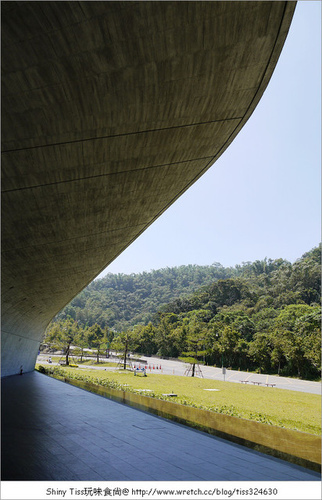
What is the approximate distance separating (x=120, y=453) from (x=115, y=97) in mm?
4451

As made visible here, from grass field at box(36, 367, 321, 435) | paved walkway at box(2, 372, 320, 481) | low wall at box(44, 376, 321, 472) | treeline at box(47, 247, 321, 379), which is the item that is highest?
treeline at box(47, 247, 321, 379)

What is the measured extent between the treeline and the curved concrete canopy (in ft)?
75.4

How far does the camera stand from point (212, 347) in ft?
119

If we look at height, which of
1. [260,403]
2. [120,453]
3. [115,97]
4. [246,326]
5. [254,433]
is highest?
[115,97]

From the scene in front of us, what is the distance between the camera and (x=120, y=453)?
15.9ft

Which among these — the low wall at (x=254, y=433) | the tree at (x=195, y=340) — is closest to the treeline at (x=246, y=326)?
the tree at (x=195, y=340)

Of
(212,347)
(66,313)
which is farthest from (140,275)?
(212,347)

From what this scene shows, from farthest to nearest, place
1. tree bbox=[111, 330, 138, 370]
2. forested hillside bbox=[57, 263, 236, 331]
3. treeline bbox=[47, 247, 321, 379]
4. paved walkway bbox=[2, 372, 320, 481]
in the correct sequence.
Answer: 1. forested hillside bbox=[57, 263, 236, 331]
2. tree bbox=[111, 330, 138, 370]
3. treeline bbox=[47, 247, 321, 379]
4. paved walkway bbox=[2, 372, 320, 481]

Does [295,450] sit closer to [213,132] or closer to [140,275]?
[213,132]

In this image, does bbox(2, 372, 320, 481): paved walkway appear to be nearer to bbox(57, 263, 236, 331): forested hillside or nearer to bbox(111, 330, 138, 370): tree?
bbox(111, 330, 138, 370): tree

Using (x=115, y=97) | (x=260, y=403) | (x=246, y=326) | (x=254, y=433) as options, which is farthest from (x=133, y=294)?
(x=115, y=97)

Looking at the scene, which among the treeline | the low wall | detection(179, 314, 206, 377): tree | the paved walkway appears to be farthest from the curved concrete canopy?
detection(179, 314, 206, 377): tree

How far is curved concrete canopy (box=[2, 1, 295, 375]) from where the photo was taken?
3.19 metres

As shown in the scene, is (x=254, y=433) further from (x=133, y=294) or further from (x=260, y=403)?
(x=133, y=294)
